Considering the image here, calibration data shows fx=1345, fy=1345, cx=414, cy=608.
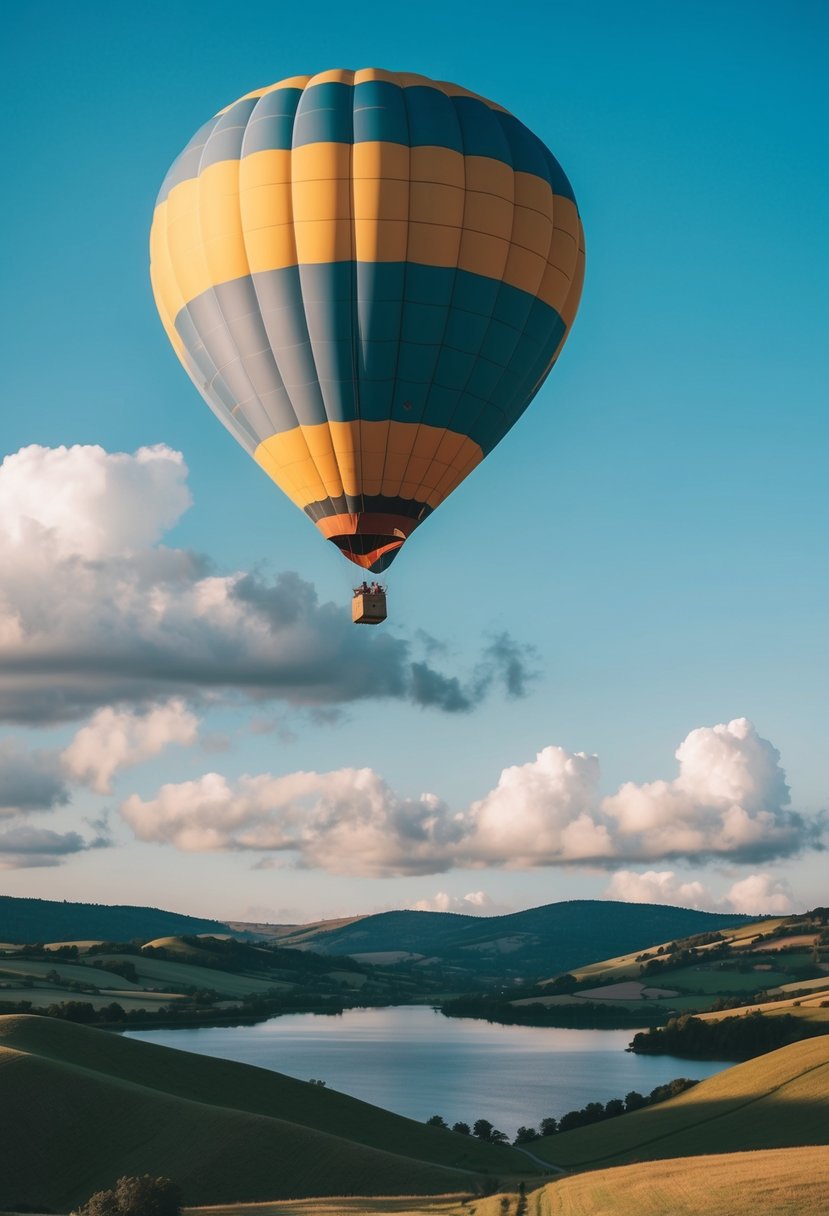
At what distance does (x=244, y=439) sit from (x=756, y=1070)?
4991 cm

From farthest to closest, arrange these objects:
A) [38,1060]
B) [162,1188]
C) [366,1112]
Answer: [366,1112], [38,1060], [162,1188]

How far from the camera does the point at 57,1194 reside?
47.3 meters

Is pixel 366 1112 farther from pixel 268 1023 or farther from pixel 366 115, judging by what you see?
pixel 268 1023

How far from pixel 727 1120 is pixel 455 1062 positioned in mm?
56399

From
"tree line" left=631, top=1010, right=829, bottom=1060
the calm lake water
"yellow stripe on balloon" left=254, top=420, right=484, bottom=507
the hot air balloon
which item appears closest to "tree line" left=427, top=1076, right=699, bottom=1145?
the calm lake water

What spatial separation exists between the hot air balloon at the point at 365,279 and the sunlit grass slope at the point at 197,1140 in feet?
77.6

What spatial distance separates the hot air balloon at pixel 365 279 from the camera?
3409 cm

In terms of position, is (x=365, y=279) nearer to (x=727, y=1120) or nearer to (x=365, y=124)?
(x=365, y=124)

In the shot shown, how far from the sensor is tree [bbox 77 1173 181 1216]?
36094 mm

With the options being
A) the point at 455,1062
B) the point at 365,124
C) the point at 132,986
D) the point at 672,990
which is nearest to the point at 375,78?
the point at 365,124

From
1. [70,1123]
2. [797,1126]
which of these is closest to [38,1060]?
[70,1123]

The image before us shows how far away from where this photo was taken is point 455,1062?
115938mm

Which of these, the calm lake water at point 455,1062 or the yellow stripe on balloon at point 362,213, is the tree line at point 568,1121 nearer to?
the calm lake water at point 455,1062

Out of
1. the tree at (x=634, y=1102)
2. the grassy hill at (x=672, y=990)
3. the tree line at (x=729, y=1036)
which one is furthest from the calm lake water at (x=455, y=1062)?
the grassy hill at (x=672, y=990)
